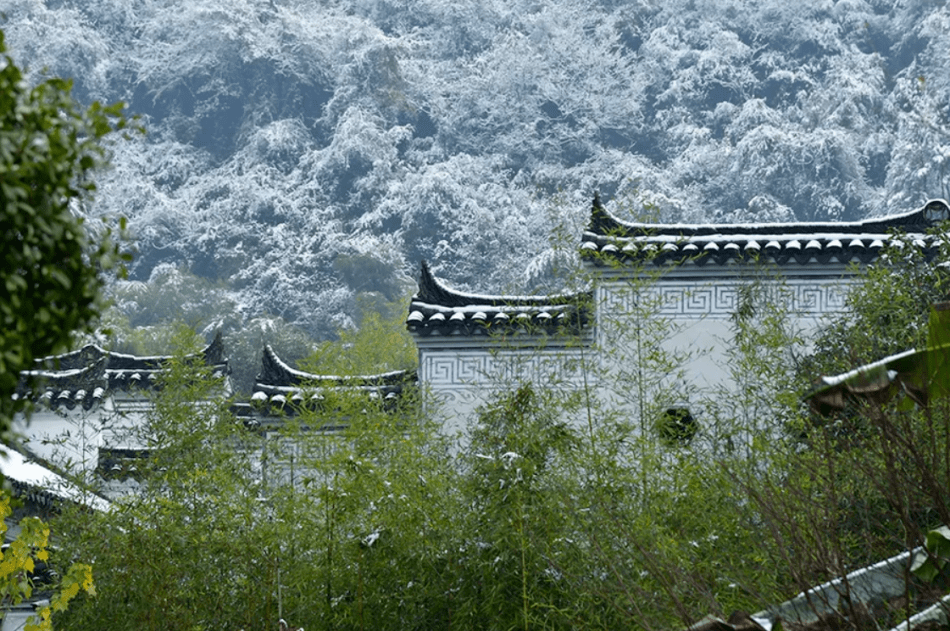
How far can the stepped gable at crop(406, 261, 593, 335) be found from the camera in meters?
7.00

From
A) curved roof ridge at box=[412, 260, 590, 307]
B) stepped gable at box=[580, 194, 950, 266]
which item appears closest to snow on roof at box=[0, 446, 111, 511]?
curved roof ridge at box=[412, 260, 590, 307]

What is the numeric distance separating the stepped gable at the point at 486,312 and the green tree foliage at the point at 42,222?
17.5 ft

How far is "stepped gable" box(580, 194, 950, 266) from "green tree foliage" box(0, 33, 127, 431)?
18.5 feet

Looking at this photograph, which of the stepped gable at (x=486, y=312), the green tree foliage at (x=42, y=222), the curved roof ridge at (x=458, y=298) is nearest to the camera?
the green tree foliage at (x=42, y=222)

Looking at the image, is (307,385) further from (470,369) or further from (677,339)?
(677,339)

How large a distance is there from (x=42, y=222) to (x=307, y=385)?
576 cm

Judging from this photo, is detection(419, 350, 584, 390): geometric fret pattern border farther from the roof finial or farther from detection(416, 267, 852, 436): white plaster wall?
the roof finial

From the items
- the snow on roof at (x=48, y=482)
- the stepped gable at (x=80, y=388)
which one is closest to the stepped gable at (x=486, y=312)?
the snow on roof at (x=48, y=482)

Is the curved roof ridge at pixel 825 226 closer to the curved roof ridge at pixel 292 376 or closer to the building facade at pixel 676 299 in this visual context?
the building facade at pixel 676 299

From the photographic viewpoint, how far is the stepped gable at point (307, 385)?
23.1 feet

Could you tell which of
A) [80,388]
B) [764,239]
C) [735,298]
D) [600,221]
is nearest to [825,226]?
[764,239]

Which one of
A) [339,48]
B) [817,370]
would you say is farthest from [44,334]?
[339,48]

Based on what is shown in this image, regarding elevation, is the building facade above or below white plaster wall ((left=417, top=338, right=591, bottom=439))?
above

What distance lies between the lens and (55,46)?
40.5m
